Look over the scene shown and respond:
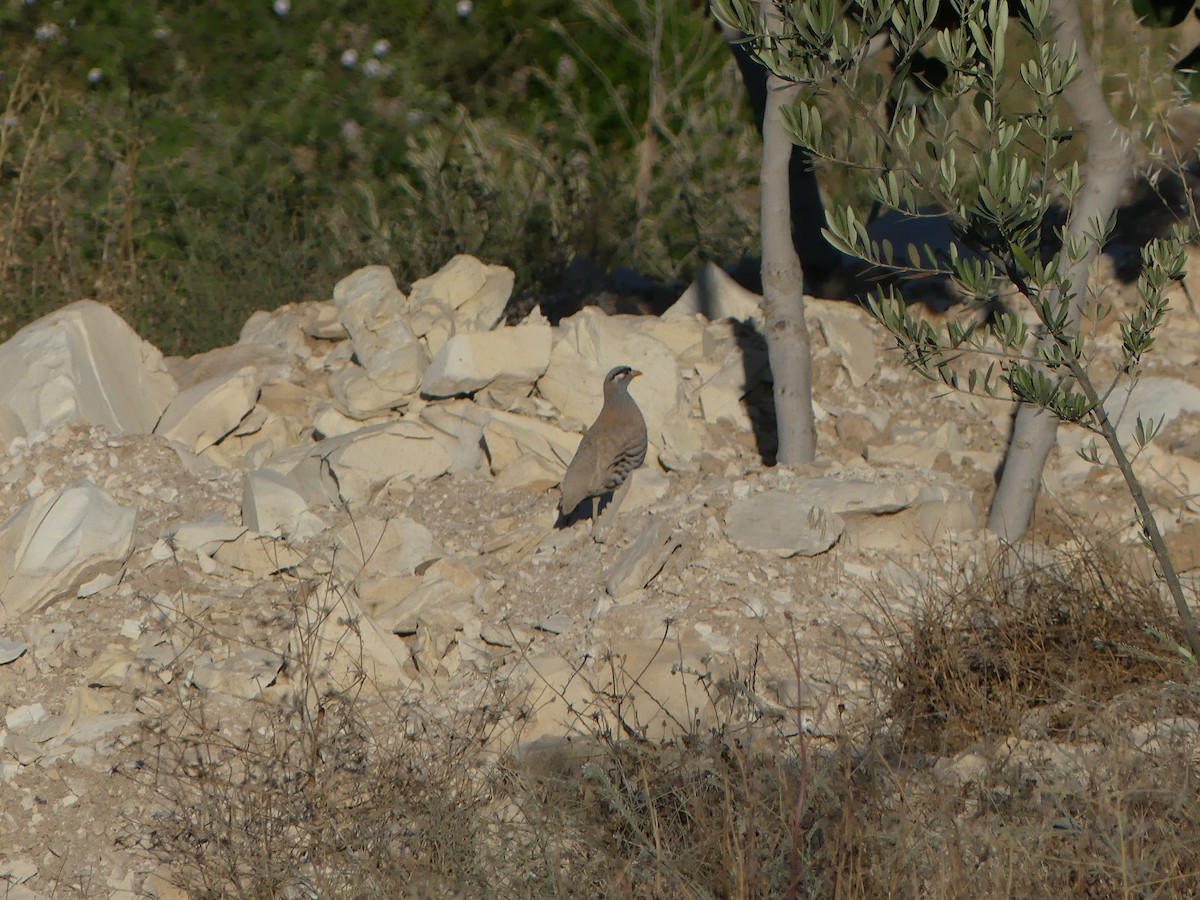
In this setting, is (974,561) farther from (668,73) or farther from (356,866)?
(668,73)

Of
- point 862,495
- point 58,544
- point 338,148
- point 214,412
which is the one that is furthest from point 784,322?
point 338,148

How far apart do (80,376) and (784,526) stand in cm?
315

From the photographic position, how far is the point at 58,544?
5258 millimetres

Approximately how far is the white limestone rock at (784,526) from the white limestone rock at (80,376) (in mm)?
2806

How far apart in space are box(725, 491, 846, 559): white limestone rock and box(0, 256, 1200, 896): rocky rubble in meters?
0.01

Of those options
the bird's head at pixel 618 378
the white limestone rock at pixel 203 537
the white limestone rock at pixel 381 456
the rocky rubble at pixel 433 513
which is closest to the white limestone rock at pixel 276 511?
the rocky rubble at pixel 433 513

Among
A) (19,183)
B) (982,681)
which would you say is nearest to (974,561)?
(982,681)

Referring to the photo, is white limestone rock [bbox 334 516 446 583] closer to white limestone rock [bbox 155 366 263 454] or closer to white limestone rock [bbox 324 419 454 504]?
white limestone rock [bbox 324 419 454 504]

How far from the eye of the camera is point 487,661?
4.93 metres

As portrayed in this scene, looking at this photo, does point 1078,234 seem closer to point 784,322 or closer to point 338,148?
point 784,322

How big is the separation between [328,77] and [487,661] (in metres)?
8.77

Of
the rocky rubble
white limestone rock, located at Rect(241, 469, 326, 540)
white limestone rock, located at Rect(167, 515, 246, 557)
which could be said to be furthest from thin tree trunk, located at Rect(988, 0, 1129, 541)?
white limestone rock, located at Rect(167, 515, 246, 557)

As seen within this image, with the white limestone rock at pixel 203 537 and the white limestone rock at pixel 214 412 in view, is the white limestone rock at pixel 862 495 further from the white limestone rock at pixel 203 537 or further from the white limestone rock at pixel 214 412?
the white limestone rock at pixel 214 412

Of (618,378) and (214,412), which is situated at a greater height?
(618,378)
